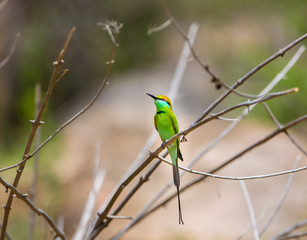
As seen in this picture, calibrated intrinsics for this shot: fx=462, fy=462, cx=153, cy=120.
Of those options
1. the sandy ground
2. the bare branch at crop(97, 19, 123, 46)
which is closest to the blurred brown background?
the sandy ground

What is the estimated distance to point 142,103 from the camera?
7176mm

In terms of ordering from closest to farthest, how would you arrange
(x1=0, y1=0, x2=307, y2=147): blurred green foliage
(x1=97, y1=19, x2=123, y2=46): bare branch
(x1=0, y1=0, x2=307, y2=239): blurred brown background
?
(x1=97, y1=19, x2=123, y2=46): bare branch
(x1=0, y1=0, x2=307, y2=239): blurred brown background
(x1=0, y1=0, x2=307, y2=147): blurred green foliage

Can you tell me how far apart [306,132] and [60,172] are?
3.89m

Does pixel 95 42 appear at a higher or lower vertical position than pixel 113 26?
higher

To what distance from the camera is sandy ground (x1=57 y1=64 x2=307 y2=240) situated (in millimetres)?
5270

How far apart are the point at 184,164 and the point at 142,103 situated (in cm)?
171

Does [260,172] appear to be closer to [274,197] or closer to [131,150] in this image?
[274,197]

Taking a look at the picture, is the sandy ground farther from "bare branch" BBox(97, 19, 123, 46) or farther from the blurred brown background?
"bare branch" BBox(97, 19, 123, 46)

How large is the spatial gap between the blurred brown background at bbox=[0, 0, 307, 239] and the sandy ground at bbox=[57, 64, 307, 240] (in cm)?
2

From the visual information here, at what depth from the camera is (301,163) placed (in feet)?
18.7

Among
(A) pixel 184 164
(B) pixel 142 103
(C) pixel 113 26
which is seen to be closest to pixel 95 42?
(B) pixel 142 103

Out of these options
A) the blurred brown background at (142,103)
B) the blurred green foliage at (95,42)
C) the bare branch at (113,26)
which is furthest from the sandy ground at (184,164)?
the bare branch at (113,26)

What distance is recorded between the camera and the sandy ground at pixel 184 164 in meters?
5.27

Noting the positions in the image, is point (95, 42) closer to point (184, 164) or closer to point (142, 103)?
point (142, 103)
